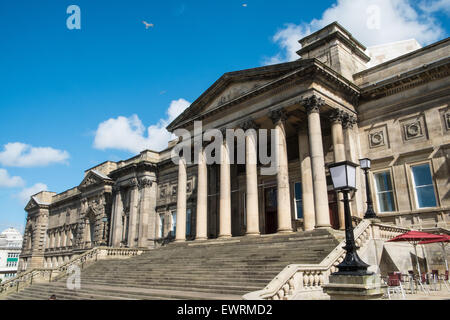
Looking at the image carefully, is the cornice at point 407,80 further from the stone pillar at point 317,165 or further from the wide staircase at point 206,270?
the wide staircase at point 206,270

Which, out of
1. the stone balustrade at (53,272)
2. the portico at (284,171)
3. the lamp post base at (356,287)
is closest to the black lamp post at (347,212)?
the lamp post base at (356,287)

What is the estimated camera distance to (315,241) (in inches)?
663

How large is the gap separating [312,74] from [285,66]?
1.84 metres

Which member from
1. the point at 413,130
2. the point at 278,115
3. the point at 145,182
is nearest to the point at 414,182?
the point at 413,130

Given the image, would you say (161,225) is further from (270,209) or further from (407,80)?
(407,80)

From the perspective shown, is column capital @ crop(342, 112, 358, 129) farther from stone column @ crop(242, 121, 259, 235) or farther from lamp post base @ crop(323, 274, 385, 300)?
lamp post base @ crop(323, 274, 385, 300)

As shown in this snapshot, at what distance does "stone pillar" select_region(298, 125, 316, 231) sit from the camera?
67.0ft

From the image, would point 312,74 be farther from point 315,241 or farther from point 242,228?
point 242,228

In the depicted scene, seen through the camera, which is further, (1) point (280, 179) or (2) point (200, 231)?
(2) point (200, 231)

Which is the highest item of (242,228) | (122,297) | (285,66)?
(285,66)

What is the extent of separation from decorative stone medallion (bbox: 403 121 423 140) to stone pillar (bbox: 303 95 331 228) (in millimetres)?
5528

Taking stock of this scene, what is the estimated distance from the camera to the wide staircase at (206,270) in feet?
47.4

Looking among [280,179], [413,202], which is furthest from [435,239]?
[280,179]

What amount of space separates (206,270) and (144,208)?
65.4 feet
